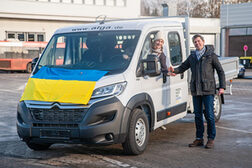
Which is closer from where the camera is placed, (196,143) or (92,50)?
(92,50)

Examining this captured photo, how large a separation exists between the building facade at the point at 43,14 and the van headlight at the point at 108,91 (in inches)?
1726

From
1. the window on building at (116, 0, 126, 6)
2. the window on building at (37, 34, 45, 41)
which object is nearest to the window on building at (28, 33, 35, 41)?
the window on building at (37, 34, 45, 41)

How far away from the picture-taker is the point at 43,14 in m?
50.4

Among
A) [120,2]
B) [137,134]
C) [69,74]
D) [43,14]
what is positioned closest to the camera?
[69,74]

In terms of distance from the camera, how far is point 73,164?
6.43 meters

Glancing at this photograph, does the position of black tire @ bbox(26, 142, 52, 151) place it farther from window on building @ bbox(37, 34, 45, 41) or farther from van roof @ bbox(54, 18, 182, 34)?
window on building @ bbox(37, 34, 45, 41)

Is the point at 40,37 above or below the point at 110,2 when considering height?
below

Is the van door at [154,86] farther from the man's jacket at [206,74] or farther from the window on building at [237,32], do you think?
the window on building at [237,32]

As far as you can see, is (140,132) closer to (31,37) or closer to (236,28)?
(31,37)

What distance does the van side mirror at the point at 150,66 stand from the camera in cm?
689

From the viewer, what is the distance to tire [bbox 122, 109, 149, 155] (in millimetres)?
6660

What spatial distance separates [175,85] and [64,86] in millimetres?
2463

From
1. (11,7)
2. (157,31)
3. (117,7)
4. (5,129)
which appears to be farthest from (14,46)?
(157,31)

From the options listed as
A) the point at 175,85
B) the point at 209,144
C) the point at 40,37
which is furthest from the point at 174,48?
the point at 40,37
